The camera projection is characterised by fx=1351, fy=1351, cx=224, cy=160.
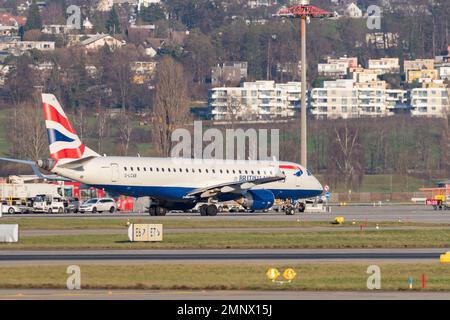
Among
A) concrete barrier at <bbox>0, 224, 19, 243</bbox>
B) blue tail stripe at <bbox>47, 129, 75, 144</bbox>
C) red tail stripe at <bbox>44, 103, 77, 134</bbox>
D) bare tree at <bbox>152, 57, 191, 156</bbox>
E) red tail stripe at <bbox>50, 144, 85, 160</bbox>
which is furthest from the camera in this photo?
bare tree at <bbox>152, 57, 191, 156</bbox>

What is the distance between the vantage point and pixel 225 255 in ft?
182

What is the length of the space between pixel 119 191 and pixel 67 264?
40.5 m

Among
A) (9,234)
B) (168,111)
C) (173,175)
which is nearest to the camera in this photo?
(9,234)

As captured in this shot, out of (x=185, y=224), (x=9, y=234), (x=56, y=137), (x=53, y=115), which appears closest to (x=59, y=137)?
(x=56, y=137)

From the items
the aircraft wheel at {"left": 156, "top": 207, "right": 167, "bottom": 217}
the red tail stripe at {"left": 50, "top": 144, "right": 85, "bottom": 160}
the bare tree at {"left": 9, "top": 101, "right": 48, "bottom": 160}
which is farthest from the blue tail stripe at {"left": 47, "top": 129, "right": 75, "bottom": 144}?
the bare tree at {"left": 9, "top": 101, "right": 48, "bottom": 160}

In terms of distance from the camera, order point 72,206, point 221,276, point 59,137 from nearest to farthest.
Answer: point 221,276 < point 59,137 < point 72,206

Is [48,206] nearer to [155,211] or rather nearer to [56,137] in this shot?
[155,211]

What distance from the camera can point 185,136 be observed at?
545ft

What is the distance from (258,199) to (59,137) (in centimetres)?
1494

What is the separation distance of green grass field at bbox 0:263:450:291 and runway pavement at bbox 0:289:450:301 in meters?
0.94

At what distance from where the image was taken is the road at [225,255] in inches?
2077

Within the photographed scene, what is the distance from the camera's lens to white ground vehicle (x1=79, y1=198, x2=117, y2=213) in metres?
108

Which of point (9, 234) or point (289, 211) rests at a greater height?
point (9, 234)

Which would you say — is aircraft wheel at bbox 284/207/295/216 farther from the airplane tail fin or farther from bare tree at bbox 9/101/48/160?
bare tree at bbox 9/101/48/160
